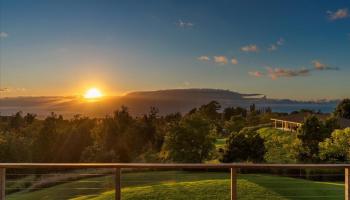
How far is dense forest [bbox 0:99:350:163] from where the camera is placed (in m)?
22.4

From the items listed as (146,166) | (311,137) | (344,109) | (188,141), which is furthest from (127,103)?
(146,166)

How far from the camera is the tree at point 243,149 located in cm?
2217

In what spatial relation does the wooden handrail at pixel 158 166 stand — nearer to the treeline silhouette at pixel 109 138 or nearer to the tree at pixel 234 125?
the treeline silhouette at pixel 109 138

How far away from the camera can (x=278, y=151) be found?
27141mm

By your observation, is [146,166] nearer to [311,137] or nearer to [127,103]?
[311,137]

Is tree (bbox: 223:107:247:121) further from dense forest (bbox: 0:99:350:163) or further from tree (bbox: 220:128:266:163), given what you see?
tree (bbox: 220:128:266:163)

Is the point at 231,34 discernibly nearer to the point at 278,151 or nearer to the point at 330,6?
the point at 330,6

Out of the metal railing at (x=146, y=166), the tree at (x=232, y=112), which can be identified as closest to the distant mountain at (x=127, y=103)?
the tree at (x=232, y=112)

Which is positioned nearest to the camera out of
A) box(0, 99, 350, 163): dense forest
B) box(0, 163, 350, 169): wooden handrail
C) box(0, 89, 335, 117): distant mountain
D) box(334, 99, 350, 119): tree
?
box(0, 163, 350, 169): wooden handrail

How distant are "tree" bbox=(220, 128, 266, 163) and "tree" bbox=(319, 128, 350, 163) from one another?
3.45m

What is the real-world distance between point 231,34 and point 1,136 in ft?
48.3

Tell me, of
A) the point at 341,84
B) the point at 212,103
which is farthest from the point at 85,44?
the point at 212,103

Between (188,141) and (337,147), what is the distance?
8323 mm

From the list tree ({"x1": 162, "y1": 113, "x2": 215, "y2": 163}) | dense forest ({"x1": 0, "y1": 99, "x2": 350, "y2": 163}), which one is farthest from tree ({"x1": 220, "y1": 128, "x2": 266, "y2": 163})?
tree ({"x1": 162, "y1": 113, "x2": 215, "y2": 163})
